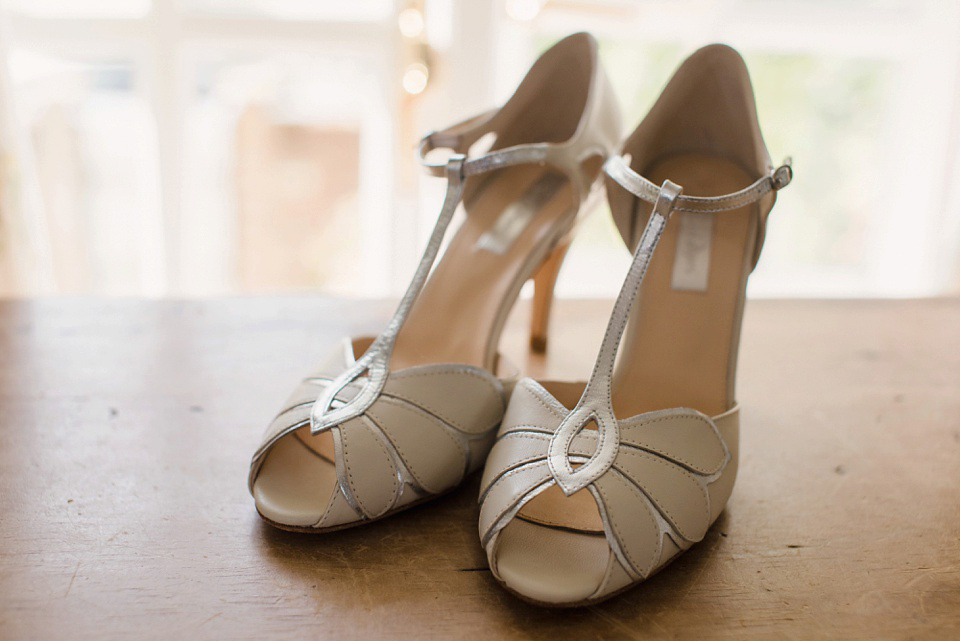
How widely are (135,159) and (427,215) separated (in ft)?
2.54

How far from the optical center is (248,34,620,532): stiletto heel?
503 millimetres

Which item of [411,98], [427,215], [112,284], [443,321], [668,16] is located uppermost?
[668,16]

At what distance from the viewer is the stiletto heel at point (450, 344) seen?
0.50 metres

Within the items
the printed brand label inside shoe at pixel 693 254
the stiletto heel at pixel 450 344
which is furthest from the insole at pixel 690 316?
the stiletto heel at pixel 450 344

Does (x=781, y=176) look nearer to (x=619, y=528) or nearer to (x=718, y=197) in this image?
(x=718, y=197)

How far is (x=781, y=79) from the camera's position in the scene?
202cm

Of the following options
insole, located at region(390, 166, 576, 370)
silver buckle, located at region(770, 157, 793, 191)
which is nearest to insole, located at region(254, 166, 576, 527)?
insole, located at region(390, 166, 576, 370)

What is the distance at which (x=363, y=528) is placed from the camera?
1.69ft

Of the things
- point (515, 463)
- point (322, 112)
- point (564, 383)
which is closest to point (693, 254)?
point (564, 383)

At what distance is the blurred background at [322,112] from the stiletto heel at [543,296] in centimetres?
100

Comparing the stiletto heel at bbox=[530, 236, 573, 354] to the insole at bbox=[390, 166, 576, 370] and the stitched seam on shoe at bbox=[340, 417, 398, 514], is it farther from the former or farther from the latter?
the stitched seam on shoe at bbox=[340, 417, 398, 514]

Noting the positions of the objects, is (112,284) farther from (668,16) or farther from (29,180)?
(668,16)

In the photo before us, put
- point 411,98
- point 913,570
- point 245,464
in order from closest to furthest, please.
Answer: point 913,570
point 245,464
point 411,98

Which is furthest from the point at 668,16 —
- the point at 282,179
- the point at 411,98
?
the point at 282,179
